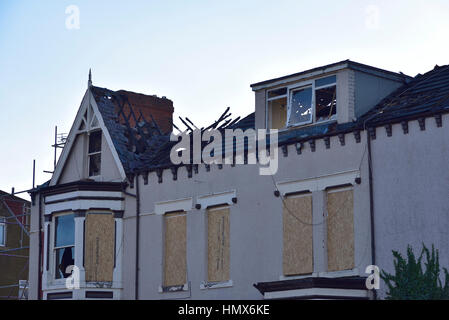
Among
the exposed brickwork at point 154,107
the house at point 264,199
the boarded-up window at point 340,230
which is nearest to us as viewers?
the house at point 264,199

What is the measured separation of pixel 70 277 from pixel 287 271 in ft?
27.1

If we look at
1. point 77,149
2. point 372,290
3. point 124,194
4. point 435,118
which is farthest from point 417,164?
point 77,149

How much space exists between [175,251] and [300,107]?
250 inches

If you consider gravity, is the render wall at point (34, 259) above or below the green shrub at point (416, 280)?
above

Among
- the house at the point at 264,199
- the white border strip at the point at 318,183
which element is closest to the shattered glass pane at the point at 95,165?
the house at the point at 264,199

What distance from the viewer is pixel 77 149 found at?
121 feet

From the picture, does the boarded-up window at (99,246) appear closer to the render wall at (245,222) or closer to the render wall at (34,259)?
the render wall at (245,222)

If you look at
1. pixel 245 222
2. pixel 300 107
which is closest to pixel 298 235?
pixel 245 222

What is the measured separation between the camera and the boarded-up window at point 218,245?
3155cm

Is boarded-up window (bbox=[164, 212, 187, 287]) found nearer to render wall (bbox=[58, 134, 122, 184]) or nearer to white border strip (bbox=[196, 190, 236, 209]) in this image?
white border strip (bbox=[196, 190, 236, 209])

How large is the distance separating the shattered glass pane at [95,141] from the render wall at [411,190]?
1208 cm

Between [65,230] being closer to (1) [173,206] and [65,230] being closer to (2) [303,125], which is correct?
(1) [173,206]

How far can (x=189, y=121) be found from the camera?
1400 inches

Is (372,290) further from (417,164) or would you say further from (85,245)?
(85,245)
